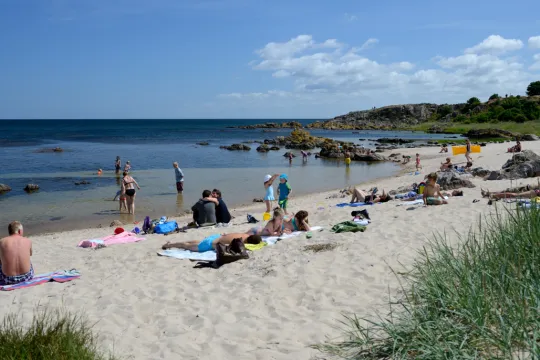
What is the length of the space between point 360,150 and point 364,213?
2724 centimetres

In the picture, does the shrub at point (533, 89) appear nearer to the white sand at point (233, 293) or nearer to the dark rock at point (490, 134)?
the dark rock at point (490, 134)

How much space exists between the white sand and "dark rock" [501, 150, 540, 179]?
21.4 ft

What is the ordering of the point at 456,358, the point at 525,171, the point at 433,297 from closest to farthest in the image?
the point at 456,358 < the point at 433,297 < the point at 525,171

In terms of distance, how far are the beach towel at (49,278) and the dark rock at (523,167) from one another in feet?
43.2

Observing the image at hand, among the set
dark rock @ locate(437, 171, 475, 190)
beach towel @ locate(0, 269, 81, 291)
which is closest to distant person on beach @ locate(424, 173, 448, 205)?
dark rock @ locate(437, 171, 475, 190)

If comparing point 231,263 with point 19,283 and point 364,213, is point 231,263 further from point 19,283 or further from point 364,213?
point 364,213

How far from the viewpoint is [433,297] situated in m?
3.72

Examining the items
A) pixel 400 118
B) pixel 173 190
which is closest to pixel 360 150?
pixel 173 190

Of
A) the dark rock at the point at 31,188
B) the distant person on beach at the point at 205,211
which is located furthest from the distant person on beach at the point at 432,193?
the dark rock at the point at 31,188

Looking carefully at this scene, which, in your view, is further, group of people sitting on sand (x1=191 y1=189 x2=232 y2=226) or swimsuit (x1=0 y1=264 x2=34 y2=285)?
group of people sitting on sand (x1=191 y1=189 x2=232 y2=226)

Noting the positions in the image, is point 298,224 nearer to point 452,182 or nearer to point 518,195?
point 518,195

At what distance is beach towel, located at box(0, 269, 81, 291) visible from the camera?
Answer: 6.79 m

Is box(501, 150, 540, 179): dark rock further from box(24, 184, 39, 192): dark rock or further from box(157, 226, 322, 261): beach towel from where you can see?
box(24, 184, 39, 192): dark rock

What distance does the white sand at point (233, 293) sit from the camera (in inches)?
191
